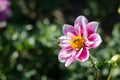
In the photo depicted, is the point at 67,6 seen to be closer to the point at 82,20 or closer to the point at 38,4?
the point at 38,4

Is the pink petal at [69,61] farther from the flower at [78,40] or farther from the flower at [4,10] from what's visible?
the flower at [4,10]

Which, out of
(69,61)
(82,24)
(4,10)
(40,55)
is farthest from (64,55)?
(4,10)

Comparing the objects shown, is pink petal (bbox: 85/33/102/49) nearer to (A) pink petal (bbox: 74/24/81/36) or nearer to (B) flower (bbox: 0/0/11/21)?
(A) pink petal (bbox: 74/24/81/36)

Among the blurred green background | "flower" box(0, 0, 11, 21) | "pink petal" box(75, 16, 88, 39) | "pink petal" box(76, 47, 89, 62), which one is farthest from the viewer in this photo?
"flower" box(0, 0, 11, 21)

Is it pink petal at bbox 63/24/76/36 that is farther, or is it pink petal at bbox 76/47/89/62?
pink petal at bbox 63/24/76/36

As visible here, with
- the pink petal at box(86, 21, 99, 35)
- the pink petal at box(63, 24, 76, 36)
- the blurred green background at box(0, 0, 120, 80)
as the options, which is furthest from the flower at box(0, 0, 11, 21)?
the pink petal at box(86, 21, 99, 35)

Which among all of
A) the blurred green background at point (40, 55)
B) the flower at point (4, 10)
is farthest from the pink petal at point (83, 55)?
the flower at point (4, 10)

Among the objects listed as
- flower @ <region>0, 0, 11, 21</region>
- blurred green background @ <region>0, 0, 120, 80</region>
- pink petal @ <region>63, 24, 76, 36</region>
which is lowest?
pink petal @ <region>63, 24, 76, 36</region>

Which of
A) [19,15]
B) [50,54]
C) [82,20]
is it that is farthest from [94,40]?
[19,15]
